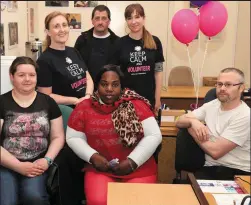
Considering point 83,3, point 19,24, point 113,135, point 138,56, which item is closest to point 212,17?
point 138,56

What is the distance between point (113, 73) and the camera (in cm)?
216

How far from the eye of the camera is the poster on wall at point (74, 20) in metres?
4.80

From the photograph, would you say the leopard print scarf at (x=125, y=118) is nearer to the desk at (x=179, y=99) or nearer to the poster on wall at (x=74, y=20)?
the desk at (x=179, y=99)

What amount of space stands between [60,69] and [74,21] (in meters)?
2.48

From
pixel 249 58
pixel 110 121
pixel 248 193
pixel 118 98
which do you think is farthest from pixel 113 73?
pixel 249 58

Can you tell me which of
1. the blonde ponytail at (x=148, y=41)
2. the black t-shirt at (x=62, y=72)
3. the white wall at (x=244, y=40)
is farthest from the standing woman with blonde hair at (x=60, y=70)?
the white wall at (x=244, y=40)

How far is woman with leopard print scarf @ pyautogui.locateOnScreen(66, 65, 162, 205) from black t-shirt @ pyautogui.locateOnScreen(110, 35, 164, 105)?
0.67 metres

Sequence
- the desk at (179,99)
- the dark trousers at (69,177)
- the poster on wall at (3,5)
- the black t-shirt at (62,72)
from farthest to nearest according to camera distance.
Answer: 1. the desk at (179,99)
2. the poster on wall at (3,5)
3. the black t-shirt at (62,72)
4. the dark trousers at (69,177)

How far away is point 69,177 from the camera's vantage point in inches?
82.5

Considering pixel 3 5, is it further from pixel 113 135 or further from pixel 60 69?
pixel 113 135

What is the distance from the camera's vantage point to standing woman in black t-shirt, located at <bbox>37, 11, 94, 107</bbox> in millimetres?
2467

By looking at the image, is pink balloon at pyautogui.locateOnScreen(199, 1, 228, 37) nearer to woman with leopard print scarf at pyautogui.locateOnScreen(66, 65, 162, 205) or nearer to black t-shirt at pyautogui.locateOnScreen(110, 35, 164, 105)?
black t-shirt at pyautogui.locateOnScreen(110, 35, 164, 105)

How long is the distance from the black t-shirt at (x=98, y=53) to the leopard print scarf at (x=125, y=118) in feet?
2.86

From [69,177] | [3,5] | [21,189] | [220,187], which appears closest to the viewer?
[220,187]
